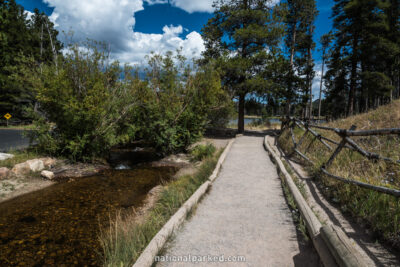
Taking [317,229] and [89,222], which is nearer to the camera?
[317,229]

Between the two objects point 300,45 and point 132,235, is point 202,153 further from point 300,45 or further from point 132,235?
point 300,45

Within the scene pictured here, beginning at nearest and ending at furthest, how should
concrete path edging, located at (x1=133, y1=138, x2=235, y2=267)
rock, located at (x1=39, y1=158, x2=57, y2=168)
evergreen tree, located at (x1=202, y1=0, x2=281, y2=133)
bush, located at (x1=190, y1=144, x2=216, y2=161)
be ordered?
concrete path edging, located at (x1=133, y1=138, x2=235, y2=267), rock, located at (x1=39, y1=158, x2=57, y2=168), bush, located at (x1=190, y1=144, x2=216, y2=161), evergreen tree, located at (x1=202, y1=0, x2=281, y2=133)

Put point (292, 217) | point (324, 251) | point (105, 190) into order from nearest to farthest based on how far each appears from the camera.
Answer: point (324, 251)
point (292, 217)
point (105, 190)

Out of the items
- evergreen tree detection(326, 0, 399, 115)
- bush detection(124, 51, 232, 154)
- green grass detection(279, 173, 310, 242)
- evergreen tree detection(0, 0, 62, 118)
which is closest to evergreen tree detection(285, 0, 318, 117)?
evergreen tree detection(326, 0, 399, 115)

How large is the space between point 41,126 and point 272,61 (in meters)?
16.4

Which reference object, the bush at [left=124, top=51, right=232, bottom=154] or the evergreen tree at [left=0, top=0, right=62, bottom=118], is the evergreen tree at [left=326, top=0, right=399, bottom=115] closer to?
the bush at [left=124, top=51, right=232, bottom=154]

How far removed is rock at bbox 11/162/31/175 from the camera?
7238mm

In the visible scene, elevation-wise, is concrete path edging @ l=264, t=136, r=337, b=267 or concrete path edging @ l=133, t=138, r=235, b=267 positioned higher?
concrete path edging @ l=264, t=136, r=337, b=267

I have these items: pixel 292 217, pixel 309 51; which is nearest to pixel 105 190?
pixel 292 217

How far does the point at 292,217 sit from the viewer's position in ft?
13.9

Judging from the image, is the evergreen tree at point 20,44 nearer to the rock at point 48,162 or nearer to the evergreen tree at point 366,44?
the rock at point 48,162

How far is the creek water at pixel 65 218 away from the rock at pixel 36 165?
1348 millimetres

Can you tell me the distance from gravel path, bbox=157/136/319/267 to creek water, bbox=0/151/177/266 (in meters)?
1.76

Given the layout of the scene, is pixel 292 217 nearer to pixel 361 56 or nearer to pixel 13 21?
pixel 361 56
